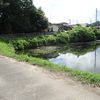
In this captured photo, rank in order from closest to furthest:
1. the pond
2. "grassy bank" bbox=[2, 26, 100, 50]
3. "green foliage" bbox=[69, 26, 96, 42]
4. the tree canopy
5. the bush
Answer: the pond → "grassy bank" bbox=[2, 26, 100, 50] → the tree canopy → the bush → "green foliage" bbox=[69, 26, 96, 42]

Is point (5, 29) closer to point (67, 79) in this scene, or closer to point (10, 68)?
point (10, 68)

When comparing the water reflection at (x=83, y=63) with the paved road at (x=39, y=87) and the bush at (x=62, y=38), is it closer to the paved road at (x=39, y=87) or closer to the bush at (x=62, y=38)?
the paved road at (x=39, y=87)

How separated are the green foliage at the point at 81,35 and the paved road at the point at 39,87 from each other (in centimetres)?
4957

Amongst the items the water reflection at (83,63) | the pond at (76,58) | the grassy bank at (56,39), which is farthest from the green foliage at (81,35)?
the water reflection at (83,63)

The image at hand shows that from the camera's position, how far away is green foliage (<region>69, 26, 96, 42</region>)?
62.7 meters

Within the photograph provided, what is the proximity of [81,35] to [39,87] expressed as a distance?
2161 inches

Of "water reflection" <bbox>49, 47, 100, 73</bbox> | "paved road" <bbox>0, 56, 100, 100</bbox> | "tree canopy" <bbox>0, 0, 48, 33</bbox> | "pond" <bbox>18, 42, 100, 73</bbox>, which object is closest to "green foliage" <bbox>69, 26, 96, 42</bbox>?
"tree canopy" <bbox>0, 0, 48, 33</bbox>

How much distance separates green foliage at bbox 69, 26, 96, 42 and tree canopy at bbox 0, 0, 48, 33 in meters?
7.23

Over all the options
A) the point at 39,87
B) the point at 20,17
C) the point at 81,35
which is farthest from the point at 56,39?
the point at 39,87

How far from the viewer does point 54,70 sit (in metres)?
13.1

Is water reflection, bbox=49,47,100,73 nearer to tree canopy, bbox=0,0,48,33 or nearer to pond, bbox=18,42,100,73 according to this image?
pond, bbox=18,42,100,73

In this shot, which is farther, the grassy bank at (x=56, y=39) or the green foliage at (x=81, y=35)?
the green foliage at (x=81, y=35)

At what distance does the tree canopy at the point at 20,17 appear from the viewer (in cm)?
5197

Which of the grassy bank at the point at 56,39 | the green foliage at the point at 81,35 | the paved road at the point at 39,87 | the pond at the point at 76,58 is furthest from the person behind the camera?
the green foliage at the point at 81,35
